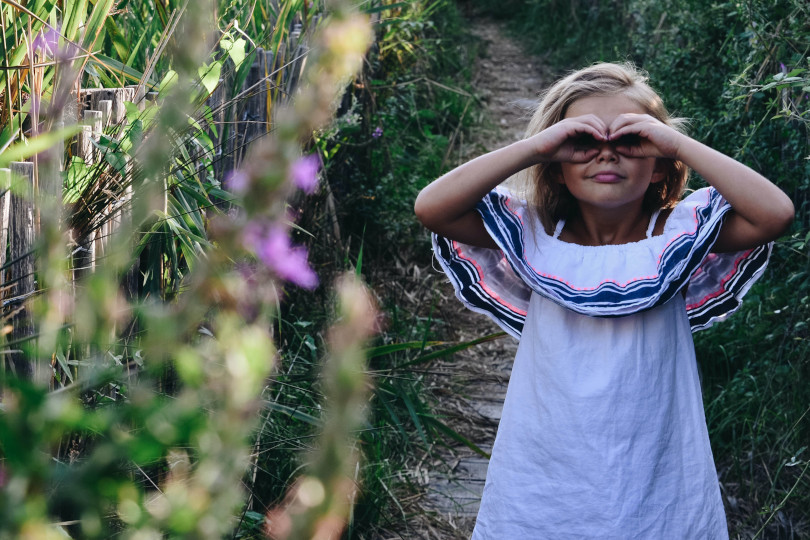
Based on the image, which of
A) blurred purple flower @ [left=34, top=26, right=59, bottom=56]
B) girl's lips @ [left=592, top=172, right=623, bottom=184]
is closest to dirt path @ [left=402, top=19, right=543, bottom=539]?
girl's lips @ [left=592, top=172, right=623, bottom=184]

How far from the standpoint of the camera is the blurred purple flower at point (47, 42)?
5.52ft

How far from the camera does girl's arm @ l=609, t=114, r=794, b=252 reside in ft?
4.80

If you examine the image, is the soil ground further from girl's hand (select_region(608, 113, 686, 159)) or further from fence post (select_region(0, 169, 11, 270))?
fence post (select_region(0, 169, 11, 270))

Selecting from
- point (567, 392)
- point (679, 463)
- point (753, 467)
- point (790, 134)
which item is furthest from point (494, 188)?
point (753, 467)

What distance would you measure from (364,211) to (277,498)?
236 centimetres

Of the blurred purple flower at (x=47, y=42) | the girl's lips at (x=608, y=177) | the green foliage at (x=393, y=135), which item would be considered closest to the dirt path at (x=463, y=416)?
the green foliage at (x=393, y=135)

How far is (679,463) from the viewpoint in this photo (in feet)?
5.07

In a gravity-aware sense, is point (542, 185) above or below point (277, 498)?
above

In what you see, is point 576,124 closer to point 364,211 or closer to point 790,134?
point 790,134

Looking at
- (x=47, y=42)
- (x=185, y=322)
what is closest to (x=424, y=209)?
(x=47, y=42)

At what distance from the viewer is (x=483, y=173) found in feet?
5.25

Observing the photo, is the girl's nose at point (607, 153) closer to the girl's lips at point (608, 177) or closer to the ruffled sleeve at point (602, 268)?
the girl's lips at point (608, 177)

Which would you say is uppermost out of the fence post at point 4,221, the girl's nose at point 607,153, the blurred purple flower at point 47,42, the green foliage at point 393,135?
the blurred purple flower at point 47,42

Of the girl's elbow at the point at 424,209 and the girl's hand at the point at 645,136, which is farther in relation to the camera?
the girl's elbow at the point at 424,209
